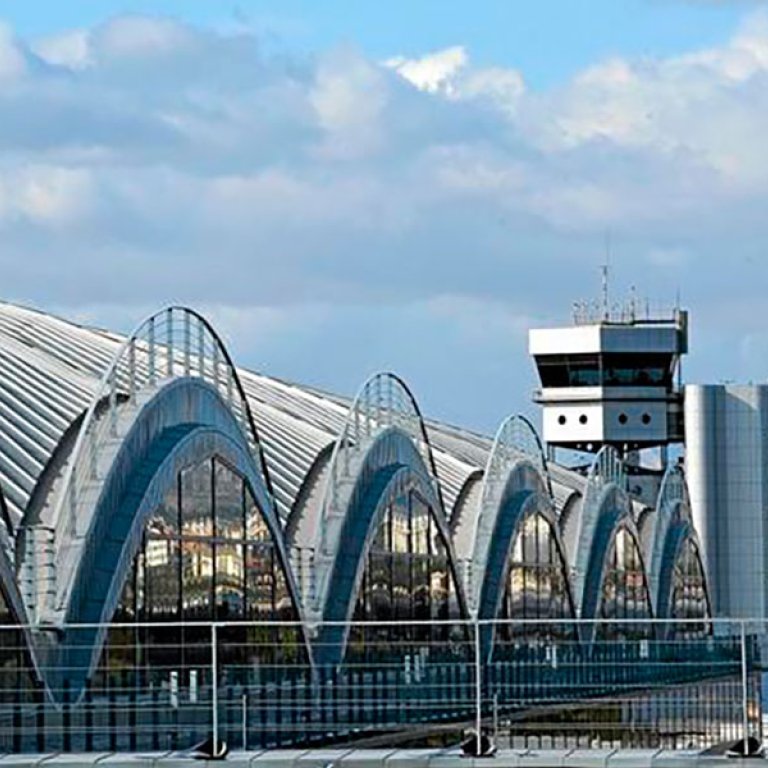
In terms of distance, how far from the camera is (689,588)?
101812mm

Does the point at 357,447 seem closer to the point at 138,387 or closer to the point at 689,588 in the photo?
the point at 138,387

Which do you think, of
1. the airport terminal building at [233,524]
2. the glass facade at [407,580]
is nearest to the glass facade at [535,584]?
the airport terminal building at [233,524]

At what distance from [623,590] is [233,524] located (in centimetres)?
4279

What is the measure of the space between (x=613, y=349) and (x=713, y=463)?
10.0 m

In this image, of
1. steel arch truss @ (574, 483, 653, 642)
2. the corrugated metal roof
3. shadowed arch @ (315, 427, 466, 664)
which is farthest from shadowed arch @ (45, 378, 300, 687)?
steel arch truss @ (574, 483, 653, 642)

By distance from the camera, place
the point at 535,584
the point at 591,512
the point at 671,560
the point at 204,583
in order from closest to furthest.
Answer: the point at 204,583, the point at 535,584, the point at 591,512, the point at 671,560

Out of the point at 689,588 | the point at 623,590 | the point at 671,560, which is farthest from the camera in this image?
the point at 689,588

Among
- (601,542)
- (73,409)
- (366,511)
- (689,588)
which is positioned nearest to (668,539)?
(689,588)

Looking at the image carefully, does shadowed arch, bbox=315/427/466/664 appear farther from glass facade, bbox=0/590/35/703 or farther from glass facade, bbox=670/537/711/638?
glass facade, bbox=670/537/711/638

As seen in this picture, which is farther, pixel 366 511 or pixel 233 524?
pixel 366 511

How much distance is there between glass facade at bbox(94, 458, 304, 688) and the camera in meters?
37.0

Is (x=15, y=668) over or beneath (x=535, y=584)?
beneath

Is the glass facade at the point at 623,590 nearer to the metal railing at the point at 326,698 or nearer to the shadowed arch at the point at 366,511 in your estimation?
the shadowed arch at the point at 366,511

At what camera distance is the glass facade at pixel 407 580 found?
171 ft
